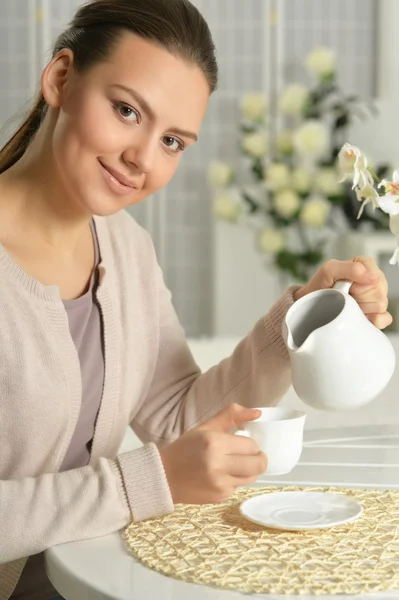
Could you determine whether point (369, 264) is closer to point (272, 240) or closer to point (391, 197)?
point (391, 197)

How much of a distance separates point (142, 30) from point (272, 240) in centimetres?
261

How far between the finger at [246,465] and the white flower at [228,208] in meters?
2.92

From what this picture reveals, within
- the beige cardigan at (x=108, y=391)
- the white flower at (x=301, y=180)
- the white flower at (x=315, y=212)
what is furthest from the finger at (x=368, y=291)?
the white flower at (x=301, y=180)

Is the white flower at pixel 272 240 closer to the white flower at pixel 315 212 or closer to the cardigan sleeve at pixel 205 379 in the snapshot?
the white flower at pixel 315 212

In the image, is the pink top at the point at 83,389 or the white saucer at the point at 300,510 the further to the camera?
the pink top at the point at 83,389

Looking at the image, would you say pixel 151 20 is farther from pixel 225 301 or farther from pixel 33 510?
pixel 225 301

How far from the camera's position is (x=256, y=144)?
3.84m

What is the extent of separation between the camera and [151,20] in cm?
125

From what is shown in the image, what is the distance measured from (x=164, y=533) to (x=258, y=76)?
363cm

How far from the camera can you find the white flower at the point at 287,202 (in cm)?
373

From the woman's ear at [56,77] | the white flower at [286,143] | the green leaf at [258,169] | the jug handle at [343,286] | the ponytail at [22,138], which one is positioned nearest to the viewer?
the jug handle at [343,286]

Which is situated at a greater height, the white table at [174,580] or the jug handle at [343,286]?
the jug handle at [343,286]

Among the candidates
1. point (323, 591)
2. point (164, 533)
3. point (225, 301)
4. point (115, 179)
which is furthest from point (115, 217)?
point (225, 301)

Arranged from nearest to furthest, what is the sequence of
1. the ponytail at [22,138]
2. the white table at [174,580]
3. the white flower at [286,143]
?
the white table at [174,580] → the ponytail at [22,138] → the white flower at [286,143]
